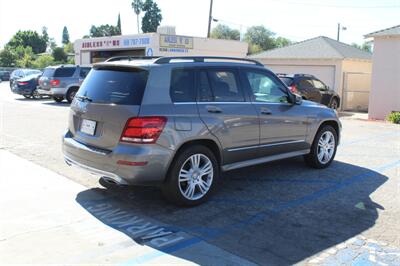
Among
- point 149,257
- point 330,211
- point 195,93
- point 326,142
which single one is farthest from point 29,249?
point 326,142

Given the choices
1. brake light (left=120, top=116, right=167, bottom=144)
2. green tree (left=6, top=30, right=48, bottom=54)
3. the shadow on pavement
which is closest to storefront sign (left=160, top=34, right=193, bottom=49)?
the shadow on pavement

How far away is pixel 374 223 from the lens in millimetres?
5227

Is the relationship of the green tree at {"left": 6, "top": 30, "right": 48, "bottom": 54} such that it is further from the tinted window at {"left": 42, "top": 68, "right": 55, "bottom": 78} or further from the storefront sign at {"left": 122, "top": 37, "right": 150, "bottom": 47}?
the tinted window at {"left": 42, "top": 68, "right": 55, "bottom": 78}

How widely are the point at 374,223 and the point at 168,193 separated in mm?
2419

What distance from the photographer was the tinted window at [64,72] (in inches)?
830

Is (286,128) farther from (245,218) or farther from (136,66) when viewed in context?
(136,66)

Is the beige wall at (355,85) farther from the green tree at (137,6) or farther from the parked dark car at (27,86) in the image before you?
the green tree at (137,6)

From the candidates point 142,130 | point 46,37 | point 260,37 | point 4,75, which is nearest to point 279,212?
point 142,130

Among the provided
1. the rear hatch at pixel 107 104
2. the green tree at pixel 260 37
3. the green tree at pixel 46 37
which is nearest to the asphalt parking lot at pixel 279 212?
the rear hatch at pixel 107 104

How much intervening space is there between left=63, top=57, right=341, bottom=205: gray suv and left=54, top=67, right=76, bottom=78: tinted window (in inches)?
624

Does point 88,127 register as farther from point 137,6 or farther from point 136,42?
point 137,6

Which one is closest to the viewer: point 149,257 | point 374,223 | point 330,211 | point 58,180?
point 149,257

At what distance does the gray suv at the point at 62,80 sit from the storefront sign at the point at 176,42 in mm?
8709

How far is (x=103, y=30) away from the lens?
104812mm
